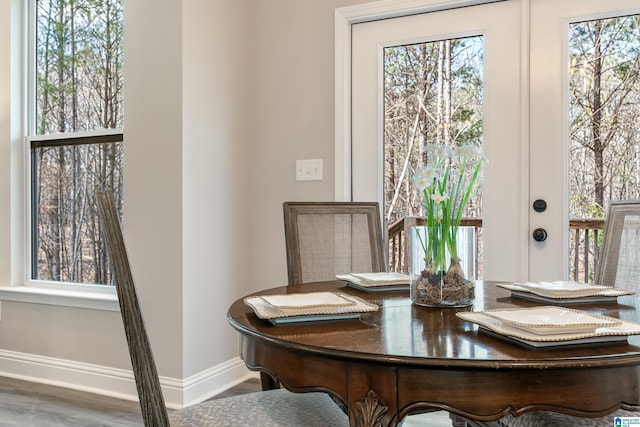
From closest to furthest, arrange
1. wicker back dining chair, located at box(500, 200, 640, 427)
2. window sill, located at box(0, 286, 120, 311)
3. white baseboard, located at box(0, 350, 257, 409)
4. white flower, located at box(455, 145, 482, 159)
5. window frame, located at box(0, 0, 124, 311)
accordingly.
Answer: white flower, located at box(455, 145, 482, 159), wicker back dining chair, located at box(500, 200, 640, 427), white baseboard, located at box(0, 350, 257, 409), window sill, located at box(0, 286, 120, 311), window frame, located at box(0, 0, 124, 311)

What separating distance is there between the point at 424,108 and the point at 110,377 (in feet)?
7.42

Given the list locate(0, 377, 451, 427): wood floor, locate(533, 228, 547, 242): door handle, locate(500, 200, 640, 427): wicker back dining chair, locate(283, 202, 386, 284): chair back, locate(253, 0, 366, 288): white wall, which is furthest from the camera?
locate(253, 0, 366, 288): white wall

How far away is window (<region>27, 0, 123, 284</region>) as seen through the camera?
304 cm

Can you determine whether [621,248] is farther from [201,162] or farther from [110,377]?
[110,377]

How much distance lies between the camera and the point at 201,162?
277cm

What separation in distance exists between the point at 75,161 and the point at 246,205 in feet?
3.53

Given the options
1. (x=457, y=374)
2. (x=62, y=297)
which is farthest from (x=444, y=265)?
(x=62, y=297)

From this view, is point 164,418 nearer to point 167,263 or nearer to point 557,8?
point 167,263

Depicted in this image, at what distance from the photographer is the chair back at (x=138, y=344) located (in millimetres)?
858

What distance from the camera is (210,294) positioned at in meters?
2.84

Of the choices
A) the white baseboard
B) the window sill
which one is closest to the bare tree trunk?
the white baseboard

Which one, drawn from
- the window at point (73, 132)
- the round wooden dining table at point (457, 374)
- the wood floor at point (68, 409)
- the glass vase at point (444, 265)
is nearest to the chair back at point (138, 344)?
the round wooden dining table at point (457, 374)

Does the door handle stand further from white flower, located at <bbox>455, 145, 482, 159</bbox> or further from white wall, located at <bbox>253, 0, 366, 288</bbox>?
white flower, located at <bbox>455, 145, 482, 159</bbox>

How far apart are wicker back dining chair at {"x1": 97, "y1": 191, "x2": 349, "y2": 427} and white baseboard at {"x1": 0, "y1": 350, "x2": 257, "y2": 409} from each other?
1.39 meters
